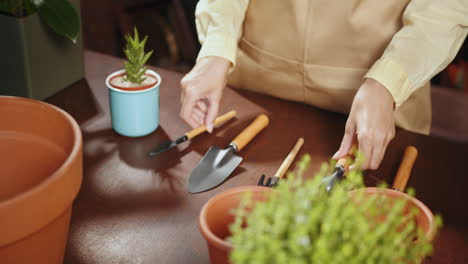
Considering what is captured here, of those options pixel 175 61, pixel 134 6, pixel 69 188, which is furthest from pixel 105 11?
pixel 69 188

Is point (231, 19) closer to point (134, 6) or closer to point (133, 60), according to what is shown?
point (133, 60)

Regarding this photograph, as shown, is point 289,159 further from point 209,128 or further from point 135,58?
point 135,58

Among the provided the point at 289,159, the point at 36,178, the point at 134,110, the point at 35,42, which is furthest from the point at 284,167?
the point at 35,42

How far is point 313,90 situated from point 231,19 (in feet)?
0.98

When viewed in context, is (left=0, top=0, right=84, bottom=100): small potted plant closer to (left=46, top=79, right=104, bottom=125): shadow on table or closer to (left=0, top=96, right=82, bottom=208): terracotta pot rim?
(left=46, top=79, right=104, bottom=125): shadow on table

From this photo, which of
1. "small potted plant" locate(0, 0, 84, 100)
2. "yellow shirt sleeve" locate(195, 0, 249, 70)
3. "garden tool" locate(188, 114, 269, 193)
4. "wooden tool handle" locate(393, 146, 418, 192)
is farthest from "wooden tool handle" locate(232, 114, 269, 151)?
"small potted plant" locate(0, 0, 84, 100)

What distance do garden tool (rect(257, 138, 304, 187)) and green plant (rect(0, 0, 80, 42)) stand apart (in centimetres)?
56

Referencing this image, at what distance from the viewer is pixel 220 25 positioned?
3.98 ft

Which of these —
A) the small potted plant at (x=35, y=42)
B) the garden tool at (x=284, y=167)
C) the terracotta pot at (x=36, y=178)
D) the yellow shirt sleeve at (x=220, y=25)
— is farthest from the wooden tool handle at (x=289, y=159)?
the small potted plant at (x=35, y=42)

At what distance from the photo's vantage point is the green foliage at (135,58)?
1.02m

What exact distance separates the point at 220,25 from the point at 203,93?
21cm

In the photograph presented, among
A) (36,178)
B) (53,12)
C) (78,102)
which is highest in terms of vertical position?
(53,12)

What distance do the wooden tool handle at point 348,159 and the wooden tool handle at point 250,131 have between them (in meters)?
0.22

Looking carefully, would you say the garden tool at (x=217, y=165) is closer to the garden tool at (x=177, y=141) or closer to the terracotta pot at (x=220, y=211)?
the garden tool at (x=177, y=141)
